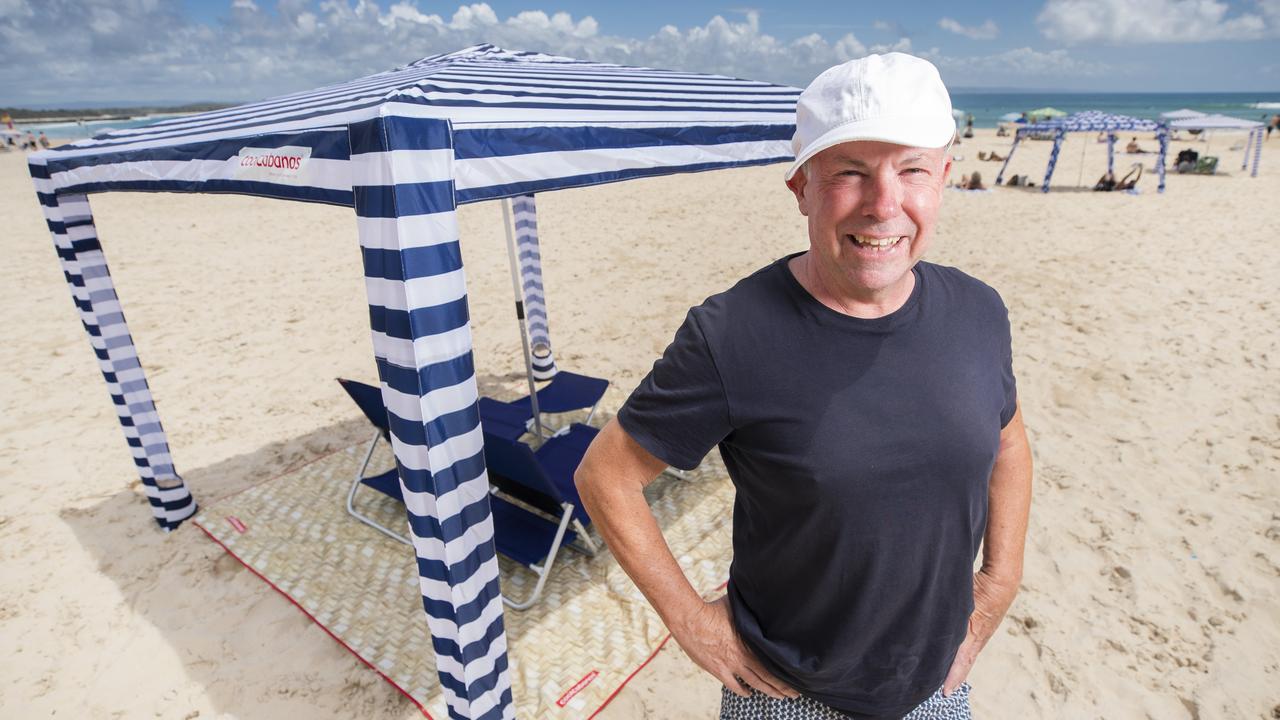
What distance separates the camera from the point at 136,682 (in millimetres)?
2979

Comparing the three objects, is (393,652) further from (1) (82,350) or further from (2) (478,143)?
(1) (82,350)

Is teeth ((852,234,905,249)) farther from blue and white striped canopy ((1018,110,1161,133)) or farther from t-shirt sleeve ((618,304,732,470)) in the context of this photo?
blue and white striped canopy ((1018,110,1161,133))

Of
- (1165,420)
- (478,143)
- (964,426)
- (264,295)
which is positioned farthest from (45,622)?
(1165,420)

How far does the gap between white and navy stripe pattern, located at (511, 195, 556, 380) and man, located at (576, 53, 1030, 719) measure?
3935 millimetres

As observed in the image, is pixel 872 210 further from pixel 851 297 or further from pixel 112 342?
pixel 112 342

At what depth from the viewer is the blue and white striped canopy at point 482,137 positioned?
1906 mm

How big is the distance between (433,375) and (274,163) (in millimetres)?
930

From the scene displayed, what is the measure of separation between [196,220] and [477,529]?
1485 cm

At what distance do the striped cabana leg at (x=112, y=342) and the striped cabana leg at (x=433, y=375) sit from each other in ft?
8.01

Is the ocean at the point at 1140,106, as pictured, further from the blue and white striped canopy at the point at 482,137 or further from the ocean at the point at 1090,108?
the blue and white striped canopy at the point at 482,137

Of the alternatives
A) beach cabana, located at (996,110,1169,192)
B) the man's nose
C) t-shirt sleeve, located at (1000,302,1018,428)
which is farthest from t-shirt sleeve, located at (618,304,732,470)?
beach cabana, located at (996,110,1169,192)

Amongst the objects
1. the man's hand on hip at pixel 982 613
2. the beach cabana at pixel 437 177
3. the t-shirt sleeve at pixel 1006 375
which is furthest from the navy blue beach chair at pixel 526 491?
the t-shirt sleeve at pixel 1006 375

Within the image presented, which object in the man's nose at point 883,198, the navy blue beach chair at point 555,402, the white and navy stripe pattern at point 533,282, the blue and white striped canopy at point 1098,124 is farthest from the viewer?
the blue and white striped canopy at point 1098,124

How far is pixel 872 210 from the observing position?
1110mm
